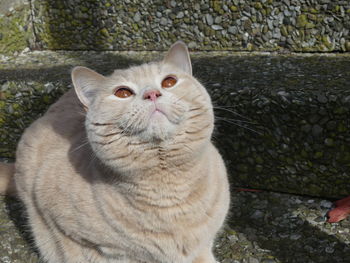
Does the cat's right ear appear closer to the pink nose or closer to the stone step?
the pink nose

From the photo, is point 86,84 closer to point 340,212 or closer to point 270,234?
point 270,234

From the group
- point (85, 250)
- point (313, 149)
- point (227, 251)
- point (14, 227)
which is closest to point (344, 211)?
point (313, 149)

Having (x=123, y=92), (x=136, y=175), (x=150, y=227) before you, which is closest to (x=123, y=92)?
(x=123, y=92)

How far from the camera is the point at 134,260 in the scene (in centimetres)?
168

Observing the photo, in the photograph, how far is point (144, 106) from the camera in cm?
140

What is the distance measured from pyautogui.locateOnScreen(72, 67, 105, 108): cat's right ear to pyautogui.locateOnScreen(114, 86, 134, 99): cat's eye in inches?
5.2

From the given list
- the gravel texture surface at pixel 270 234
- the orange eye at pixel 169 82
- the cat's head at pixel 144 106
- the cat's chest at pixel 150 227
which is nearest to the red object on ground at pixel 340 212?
the gravel texture surface at pixel 270 234

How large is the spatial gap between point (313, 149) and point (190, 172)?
762 millimetres

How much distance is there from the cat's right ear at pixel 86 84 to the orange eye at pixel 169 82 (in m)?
0.24

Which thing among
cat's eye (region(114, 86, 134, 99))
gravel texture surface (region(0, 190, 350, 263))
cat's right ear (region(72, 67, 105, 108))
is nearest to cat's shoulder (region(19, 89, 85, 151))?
cat's right ear (region(72, 67, 105, 108))

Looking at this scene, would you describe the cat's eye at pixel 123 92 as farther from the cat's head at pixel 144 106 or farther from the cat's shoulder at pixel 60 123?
the cat's shoulder at pixel 60 123

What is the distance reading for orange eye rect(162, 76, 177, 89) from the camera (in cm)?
155

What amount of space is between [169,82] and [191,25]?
1.18 metres

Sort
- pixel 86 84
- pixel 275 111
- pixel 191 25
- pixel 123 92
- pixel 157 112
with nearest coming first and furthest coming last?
pixel 157 112 → pixel 123 92 → pixel 86 84 → pixel 275 111 → pixel 191 25
